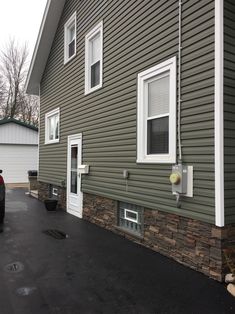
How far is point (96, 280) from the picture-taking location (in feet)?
14.2

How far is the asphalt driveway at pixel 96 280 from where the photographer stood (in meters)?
3.58

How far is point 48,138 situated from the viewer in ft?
39.7

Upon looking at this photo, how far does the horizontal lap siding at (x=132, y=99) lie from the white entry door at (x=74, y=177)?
1.15 ft

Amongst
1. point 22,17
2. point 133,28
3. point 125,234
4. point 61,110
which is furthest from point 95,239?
point 22,17

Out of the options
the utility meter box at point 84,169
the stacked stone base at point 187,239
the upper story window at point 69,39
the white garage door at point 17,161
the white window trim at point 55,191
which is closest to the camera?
the stacked stone base at point 187,239

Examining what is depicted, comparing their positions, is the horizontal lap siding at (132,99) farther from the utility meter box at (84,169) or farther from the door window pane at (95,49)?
the door window pane at (95,49)

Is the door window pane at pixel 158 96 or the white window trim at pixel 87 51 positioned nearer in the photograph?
the door window pane at pixel 158 96

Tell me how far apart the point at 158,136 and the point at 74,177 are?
4461 mm

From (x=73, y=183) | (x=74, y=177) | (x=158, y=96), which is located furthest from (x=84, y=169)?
(x=158, y=96)

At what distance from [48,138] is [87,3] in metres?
5.19

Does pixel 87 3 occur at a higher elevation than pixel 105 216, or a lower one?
higher

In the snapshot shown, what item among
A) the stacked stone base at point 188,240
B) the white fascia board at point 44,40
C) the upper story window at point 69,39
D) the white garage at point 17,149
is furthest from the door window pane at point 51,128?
the white garage at point 17,149

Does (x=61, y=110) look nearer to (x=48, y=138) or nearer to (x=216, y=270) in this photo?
(x=48, y=138)

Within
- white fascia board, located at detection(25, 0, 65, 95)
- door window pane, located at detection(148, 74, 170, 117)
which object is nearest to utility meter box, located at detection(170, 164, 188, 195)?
door window pane, located at detection(148, 74, 170, 117)
